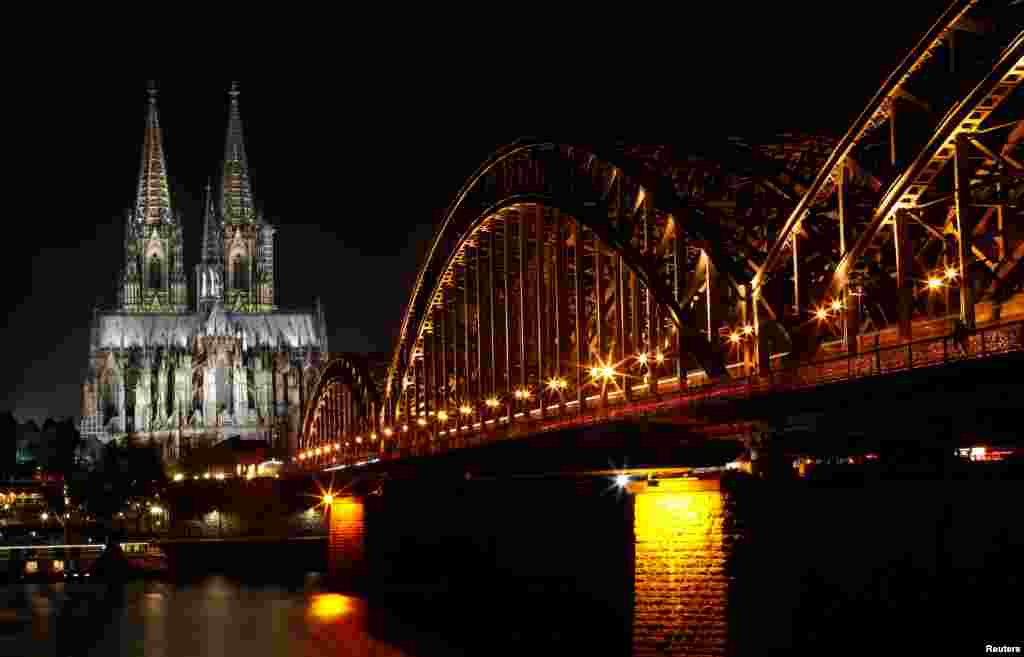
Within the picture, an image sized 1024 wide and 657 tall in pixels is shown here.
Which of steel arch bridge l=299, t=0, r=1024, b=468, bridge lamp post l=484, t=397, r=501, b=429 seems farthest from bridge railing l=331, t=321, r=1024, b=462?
bridge lamp post l=484, t=397, r=501, b=429

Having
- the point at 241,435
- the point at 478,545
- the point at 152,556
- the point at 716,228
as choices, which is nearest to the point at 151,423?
the point at 241,435

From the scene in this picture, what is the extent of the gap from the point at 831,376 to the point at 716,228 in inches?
468

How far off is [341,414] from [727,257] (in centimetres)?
7059

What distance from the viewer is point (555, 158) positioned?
185 feet

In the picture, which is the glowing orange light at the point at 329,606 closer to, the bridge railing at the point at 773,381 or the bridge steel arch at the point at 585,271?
the bridge steel arch at the point at 585,271

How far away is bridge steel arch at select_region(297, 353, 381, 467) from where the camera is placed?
3622 inches

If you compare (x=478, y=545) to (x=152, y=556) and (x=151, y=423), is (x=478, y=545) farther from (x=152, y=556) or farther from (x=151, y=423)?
(x=151, y=423)

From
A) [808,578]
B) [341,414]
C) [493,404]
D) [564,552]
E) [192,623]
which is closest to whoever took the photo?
[808,578]

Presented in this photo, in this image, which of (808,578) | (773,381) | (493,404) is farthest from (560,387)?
(773,381)

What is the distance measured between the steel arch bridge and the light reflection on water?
25.1 ft

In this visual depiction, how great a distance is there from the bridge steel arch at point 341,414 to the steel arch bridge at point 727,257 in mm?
11525

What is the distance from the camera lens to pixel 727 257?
139ft

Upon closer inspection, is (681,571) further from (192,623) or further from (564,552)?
(192,623)

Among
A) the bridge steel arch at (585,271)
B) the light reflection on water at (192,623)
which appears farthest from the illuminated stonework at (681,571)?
the light reflection on water at (192,623)
